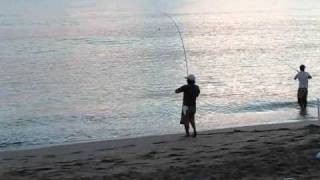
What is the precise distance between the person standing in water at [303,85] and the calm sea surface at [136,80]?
44cm

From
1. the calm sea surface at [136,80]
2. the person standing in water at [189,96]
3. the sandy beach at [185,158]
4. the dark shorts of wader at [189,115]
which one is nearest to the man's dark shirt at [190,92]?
the person standing in water at [189,96]

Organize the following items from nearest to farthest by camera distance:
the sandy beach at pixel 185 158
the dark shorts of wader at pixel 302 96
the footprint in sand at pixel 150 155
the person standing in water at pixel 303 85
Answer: the sandy beach at pixel 185 158
the footprint in sand at pixel 150 155
the person standing in water at pixel 303 85
the dark shorts of wader at pixel 302 96

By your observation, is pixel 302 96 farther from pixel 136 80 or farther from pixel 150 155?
pixel 136 80

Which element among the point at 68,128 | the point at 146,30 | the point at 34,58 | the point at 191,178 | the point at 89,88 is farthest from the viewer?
the point at 146,30

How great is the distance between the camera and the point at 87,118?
21484 millimetres

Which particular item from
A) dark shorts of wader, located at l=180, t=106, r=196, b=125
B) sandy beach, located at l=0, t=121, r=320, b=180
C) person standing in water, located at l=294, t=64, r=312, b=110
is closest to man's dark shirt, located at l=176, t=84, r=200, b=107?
dark shorts of wader, located at l=180, t=106, r=196, b=125

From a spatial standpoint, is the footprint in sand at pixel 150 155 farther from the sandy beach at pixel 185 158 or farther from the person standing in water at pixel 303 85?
the person standing in water at pixel 303 85

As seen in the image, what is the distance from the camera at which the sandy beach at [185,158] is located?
10.3 m

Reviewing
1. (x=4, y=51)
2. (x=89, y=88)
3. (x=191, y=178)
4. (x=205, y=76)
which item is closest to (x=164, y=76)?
(x=205, y=76)

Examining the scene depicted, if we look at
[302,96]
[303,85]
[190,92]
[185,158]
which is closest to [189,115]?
[190,92]

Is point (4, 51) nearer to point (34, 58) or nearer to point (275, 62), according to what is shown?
point (34, 58)

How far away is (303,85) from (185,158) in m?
9.40

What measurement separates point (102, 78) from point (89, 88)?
378 centimetres

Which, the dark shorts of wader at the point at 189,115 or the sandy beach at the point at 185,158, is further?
the dark shorts of wader at the point at 189,115
